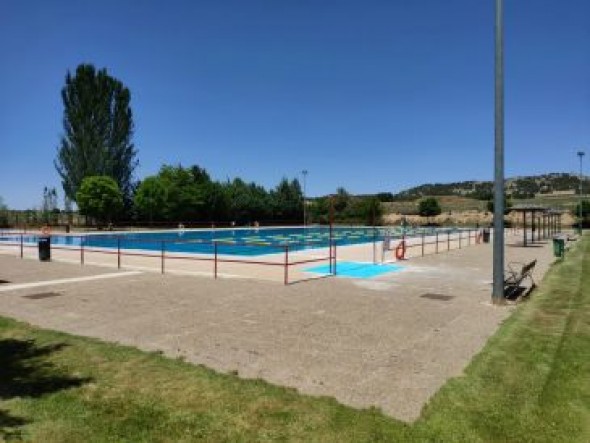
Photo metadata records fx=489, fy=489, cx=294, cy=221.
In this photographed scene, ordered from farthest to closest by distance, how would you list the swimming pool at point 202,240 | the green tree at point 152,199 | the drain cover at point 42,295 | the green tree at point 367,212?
the green tree at point 367,212 → the green tree at point 152,199 → the swimming pool at point 202,240 → the drain cover at point 42,295

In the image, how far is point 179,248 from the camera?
33094 mm

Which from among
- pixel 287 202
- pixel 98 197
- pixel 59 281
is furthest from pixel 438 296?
pixel 287 202

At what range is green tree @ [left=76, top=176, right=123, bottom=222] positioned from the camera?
5200 cm

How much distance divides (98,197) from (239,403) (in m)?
51.7

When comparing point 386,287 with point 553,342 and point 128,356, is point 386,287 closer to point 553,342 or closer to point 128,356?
point 553,342

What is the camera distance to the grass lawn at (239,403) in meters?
4.36

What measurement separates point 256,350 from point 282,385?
161cm

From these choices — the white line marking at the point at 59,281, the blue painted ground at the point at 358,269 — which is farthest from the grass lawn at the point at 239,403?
the blue painted ground at the point at 358,269

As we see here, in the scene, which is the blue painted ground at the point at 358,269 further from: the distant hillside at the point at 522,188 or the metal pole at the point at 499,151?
the distant hillside at the point at 522,188

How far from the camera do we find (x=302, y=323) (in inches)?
359

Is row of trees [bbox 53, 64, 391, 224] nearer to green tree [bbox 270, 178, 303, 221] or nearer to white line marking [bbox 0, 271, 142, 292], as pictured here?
green tree [bbox 270, 178, 303, 221]

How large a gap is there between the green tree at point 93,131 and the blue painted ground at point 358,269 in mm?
47960

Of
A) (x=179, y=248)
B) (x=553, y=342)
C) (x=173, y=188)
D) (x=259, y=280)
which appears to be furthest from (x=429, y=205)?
(x=553, y=342)

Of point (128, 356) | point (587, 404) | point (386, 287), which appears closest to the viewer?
point (587, 404)
